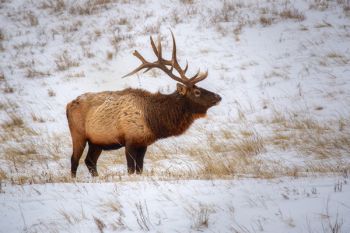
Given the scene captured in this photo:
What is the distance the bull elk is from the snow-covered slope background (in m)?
0.46

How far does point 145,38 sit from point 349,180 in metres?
10.1

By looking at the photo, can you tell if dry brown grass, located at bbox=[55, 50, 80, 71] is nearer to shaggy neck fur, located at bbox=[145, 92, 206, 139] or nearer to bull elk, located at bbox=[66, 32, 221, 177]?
bull elk, located at bbox=[66, 32, 221, 177]

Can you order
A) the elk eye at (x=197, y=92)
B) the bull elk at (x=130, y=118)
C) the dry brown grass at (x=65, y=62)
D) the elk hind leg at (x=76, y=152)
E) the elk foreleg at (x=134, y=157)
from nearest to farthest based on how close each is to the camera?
1. the elk foreleg at (x=134, y=157)
2. the bull elk at (x=130, y=118)
3. the elk hind leg at (x=76, y=152)
4. the elk eye at (x=197, y=92)
5. the dry brown grass at (x=65, y=62)

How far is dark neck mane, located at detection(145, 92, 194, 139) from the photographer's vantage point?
705cm

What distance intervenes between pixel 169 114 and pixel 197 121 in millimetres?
2356

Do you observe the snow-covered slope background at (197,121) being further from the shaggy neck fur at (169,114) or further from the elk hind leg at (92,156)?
the shaggy neck fur at (169,114)

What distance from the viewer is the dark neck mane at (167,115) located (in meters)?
7.05

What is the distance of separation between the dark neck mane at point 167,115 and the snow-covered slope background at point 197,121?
0.60 meters

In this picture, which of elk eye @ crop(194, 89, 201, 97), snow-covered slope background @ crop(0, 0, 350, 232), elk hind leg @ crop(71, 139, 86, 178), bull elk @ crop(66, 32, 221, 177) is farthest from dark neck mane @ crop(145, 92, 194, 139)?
elk hind leg @ crop(71, 139, 86, 178)

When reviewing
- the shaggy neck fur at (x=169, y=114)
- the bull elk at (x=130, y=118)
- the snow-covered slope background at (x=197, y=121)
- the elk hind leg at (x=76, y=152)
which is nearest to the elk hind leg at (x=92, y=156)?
the bull elk at (x=130, y=118)

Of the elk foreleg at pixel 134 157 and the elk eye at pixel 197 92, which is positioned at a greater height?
the elk eye at pixel 197 92

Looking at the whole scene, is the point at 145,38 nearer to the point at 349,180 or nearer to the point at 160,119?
the point at 160,119

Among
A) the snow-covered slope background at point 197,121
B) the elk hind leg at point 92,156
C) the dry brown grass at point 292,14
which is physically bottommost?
the elk hind leg at point 92,156

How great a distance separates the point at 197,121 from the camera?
958 cm
